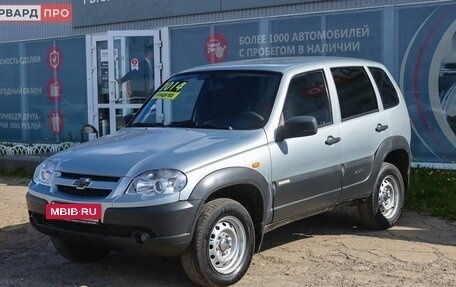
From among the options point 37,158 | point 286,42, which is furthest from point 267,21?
point 37,158

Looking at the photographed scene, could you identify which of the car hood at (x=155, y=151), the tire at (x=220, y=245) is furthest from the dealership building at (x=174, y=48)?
the tire at (x=220, y=245)

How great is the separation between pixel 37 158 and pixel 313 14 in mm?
5524

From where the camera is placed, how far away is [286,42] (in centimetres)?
1116

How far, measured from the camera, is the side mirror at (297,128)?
5484 mm

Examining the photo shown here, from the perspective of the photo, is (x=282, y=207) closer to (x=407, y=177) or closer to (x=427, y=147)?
(x=407, y=177)

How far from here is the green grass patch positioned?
7.88 m

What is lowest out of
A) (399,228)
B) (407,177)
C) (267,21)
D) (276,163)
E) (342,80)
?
(399,228)

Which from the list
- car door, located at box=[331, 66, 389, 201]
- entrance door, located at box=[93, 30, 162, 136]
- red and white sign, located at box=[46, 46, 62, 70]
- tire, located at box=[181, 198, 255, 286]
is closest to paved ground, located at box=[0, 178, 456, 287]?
tire, located at box=[181, 198, 255, 286]

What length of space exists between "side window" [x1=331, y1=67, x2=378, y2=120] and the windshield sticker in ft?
4.96

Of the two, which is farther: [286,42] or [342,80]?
[286,42]

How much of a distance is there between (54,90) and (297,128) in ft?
33.3

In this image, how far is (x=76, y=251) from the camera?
5918mm

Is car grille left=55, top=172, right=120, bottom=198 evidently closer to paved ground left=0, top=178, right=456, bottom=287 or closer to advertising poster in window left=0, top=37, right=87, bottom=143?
paved ground left=0, top=178, right=456, bottom=287

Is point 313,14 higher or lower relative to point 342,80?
higher
